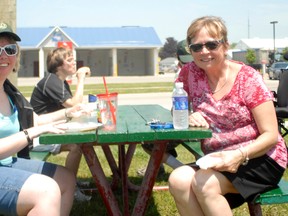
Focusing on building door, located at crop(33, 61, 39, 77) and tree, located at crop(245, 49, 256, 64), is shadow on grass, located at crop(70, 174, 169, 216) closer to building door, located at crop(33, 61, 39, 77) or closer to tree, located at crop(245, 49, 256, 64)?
building door, located at crop(33, 61, 39, 77)

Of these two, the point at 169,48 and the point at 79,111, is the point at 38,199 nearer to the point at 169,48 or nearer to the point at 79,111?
the point at 79,111

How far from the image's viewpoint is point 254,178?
2740mm

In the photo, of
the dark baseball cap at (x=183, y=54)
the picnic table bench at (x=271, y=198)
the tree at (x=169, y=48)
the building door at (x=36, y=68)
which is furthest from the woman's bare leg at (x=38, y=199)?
the tree at (x=169, y=48)

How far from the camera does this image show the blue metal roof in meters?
51.2

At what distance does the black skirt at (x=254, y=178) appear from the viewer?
8.80ft

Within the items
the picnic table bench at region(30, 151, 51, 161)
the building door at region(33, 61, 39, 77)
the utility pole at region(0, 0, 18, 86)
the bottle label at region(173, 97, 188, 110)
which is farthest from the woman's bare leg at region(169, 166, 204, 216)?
the building door at region(33, 61, 39, 77)

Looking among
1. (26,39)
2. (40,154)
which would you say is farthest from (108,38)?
(40,154)

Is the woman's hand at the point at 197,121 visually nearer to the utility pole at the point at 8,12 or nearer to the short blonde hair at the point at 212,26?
the short blonde hair at the point at 212,26

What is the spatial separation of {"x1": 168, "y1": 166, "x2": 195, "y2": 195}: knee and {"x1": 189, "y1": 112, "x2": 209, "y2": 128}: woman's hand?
0.89 ft

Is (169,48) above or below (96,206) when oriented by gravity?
above

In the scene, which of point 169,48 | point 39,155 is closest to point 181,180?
point 39,155

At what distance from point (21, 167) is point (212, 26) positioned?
1471mm

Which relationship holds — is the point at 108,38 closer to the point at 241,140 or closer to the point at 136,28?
the point at 136,28

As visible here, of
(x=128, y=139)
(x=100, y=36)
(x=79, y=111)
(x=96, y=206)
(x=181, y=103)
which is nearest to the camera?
(x=128, y=139)
